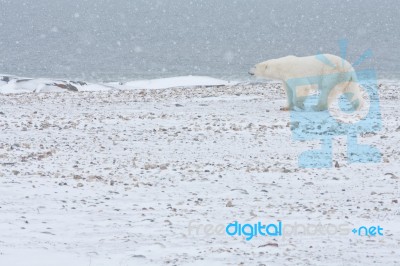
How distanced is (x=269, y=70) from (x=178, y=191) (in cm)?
897

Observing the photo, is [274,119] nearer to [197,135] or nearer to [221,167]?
[197,135]

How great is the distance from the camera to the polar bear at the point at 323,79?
15359mm

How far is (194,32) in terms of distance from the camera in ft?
338

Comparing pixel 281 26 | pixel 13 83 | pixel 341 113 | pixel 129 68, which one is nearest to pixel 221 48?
pixel 129 68
